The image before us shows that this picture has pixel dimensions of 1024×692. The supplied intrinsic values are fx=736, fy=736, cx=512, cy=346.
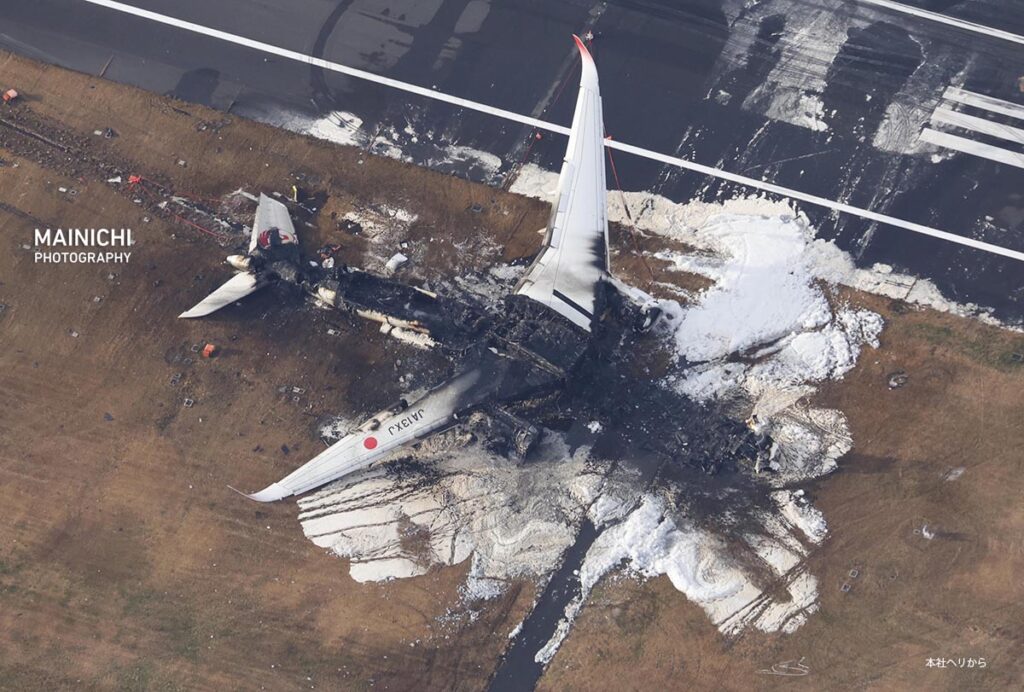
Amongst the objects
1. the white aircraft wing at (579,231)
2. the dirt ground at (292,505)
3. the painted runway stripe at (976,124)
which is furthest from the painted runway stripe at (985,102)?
the white aircraft wing at (579,231)

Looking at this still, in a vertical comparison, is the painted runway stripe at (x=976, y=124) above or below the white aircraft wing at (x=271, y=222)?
above

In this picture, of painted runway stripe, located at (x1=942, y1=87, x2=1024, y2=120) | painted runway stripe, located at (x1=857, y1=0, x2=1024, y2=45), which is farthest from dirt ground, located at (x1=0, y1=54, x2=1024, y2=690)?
painted runway stripe, located at (x1=857, y1=0, x2=1024, y2=45)

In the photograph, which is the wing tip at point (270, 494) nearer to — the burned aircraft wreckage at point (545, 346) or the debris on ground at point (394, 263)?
the burned aircraft wreckage at point (545, 346)

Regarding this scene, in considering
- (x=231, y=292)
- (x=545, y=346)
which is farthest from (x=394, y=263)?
(x=545, y=346)

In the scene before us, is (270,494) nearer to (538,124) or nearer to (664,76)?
(538,124)

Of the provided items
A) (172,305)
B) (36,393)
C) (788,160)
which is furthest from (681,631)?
(36,393)

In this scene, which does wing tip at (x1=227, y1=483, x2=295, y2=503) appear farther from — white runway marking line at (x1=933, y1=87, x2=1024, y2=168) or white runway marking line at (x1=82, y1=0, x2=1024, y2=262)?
white runway marking line at (x1=933, y1=87, x2=1024, y2=168)
